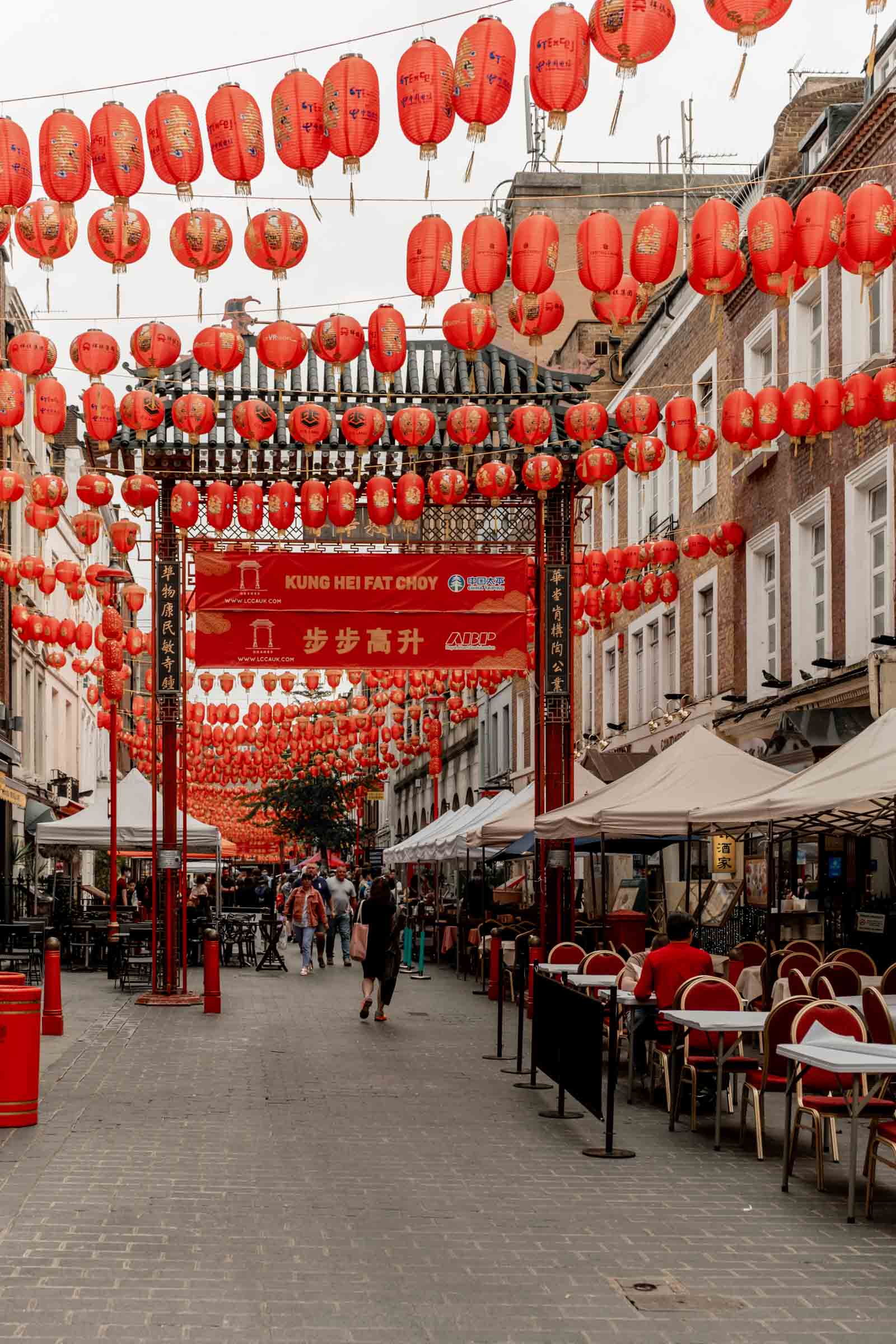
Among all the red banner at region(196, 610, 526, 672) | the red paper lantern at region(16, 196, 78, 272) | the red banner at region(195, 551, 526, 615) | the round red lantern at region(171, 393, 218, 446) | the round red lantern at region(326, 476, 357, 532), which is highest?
the red paper lantern at region(16, 196, 78, 272)

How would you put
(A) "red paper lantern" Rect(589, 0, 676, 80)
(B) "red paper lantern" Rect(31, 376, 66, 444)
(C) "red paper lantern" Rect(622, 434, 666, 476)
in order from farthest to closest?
(C) "red paper lantern" Rect(622, 434, 666, 476) → (B) "red paper lantern" Rect(31, 376, 66, 444) → (A) "red paper lantern" Rect(589, 0, 676, 80)

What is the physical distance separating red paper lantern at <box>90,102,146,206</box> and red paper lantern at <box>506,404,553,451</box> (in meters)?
6.18

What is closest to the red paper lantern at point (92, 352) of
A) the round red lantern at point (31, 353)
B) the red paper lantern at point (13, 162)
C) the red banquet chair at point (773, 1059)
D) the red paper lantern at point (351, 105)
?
the round red lantern at point (31, 353)

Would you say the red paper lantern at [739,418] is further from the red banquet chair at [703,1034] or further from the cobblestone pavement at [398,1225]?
the red banquet chair at [703,1034]

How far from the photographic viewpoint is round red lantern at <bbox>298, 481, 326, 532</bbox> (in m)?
20.1

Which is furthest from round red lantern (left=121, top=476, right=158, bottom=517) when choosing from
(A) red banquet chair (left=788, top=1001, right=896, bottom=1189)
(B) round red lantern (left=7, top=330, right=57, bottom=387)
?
(A) red banquet chair (left=788, top=1001, right=896, bottom=1189)

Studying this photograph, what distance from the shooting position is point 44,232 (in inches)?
492

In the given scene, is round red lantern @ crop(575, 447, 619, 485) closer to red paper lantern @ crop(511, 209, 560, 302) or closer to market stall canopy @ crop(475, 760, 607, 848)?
market stall canopy @ crop(475, 760, 607, 848)

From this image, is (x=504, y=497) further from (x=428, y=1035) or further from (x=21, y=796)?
(x=21, y=796)

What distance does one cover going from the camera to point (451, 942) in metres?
32.3

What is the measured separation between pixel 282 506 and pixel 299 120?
9733mm

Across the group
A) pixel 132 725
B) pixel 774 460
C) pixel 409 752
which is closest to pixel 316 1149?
pixel 774 460

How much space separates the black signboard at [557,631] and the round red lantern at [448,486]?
2160mm

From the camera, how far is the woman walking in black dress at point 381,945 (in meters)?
18.5
